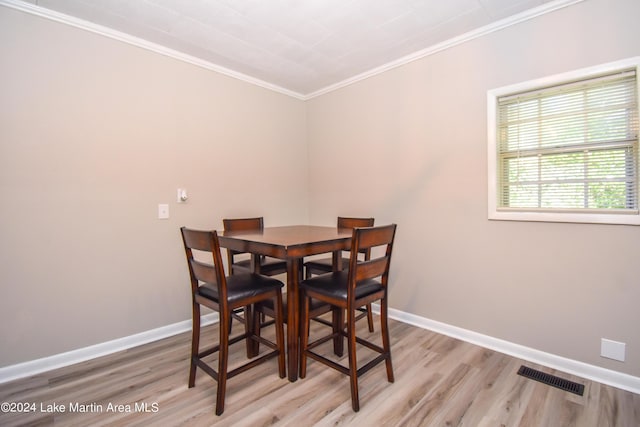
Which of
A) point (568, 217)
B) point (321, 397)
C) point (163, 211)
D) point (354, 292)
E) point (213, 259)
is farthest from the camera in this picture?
point (163, 211)

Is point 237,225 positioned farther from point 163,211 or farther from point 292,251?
point 292,251

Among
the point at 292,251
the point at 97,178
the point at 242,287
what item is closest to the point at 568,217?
the point at 292,251

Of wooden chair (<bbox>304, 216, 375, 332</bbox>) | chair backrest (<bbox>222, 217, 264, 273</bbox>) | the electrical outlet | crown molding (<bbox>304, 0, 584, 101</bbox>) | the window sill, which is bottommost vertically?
the electrical outlet

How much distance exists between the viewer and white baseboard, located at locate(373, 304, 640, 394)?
6.14ft

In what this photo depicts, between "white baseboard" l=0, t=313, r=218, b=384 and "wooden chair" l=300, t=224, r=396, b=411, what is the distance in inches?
54.7

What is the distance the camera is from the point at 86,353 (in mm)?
2256

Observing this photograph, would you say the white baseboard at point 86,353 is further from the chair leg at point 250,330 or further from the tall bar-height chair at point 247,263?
the chair leg at point 250,330

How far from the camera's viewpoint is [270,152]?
3.49 m

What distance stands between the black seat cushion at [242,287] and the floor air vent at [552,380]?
1739 millimetres

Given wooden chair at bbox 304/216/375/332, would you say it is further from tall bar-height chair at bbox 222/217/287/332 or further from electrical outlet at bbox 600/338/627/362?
electrical outlet at bbox 600/338/627/362

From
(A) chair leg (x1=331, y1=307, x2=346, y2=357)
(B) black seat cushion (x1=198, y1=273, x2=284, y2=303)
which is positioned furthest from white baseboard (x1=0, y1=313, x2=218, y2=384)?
(A) chair leg (x1=331, y1=307, x2=346, y2=357)

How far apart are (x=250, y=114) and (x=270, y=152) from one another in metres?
0.46

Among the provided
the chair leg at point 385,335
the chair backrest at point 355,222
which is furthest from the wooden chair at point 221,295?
the chair backrest at point 355,222

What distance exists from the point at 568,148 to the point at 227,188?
9.30ft
